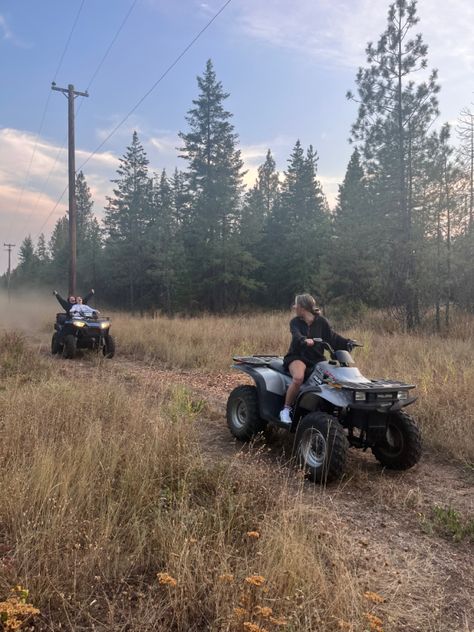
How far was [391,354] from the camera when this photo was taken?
10016mm

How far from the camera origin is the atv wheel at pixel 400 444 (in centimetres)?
462

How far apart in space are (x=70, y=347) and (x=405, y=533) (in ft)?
32.6

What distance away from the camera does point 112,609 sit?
2.21m

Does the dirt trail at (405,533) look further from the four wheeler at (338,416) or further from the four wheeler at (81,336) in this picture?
the four wheeler at (81,336)

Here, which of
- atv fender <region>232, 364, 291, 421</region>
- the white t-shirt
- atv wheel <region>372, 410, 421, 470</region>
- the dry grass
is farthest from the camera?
the white t-shirt

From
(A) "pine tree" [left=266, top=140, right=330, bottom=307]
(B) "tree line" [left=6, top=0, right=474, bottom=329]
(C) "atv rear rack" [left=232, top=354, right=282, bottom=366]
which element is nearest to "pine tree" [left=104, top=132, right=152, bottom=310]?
(B) "tree line" [left=6, top=0, right=474, bottom=329]

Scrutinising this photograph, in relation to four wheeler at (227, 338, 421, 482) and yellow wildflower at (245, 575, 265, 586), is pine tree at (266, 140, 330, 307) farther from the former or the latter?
yellow wildflower at (245, 575, 265, 586)

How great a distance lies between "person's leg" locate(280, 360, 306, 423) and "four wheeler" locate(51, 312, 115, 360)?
27.0 feet

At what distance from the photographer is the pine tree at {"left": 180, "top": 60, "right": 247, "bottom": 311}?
35312 millimetres

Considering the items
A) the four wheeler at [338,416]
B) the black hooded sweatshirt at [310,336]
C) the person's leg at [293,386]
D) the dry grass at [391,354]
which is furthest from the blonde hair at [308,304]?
the dry grass at [391,354]

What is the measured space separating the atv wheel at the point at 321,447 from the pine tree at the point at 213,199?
30934mm

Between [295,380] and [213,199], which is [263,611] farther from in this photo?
[213,199]

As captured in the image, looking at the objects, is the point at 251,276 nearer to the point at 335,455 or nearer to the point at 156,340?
the point at 156,340

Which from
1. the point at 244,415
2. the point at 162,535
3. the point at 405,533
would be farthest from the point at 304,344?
the point at 162,535
